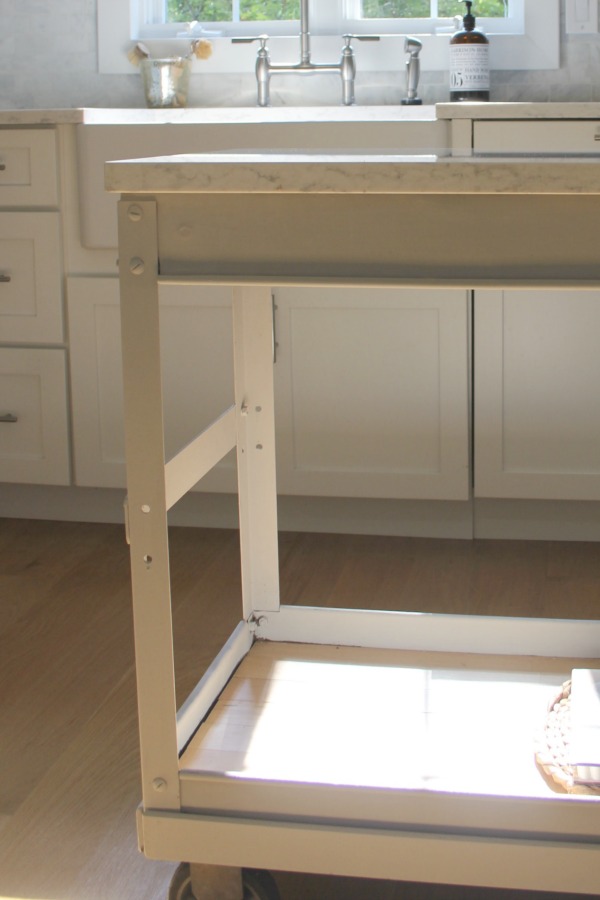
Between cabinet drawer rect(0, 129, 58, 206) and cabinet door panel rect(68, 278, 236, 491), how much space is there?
202 millimetres

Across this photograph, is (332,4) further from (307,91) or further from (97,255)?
(97,255)

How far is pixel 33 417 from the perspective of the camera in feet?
9.07

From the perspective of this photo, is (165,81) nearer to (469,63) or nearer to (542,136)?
(469,63)

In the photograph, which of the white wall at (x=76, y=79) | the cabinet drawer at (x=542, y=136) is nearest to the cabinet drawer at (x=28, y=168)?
the white wall at (x=76, y=79)

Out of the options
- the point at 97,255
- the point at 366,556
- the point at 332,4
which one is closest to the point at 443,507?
the point at 366,556

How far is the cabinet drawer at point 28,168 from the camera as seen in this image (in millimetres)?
2639

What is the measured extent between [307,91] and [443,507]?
1175 millimetres

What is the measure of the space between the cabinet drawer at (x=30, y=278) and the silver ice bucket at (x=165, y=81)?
56 centimetres

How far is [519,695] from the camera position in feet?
4.84

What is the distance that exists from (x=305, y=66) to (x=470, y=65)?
43 cm

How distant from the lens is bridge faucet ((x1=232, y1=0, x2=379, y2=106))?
3.03 meters

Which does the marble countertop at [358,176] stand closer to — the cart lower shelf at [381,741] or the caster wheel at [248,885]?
the cart lower shelf at [381,741]

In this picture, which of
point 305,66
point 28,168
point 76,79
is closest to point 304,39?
point 305,66

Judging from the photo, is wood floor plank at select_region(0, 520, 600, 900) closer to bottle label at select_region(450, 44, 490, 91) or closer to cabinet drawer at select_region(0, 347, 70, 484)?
cabinet drawer at select_region(0, 347, 70, 484)
